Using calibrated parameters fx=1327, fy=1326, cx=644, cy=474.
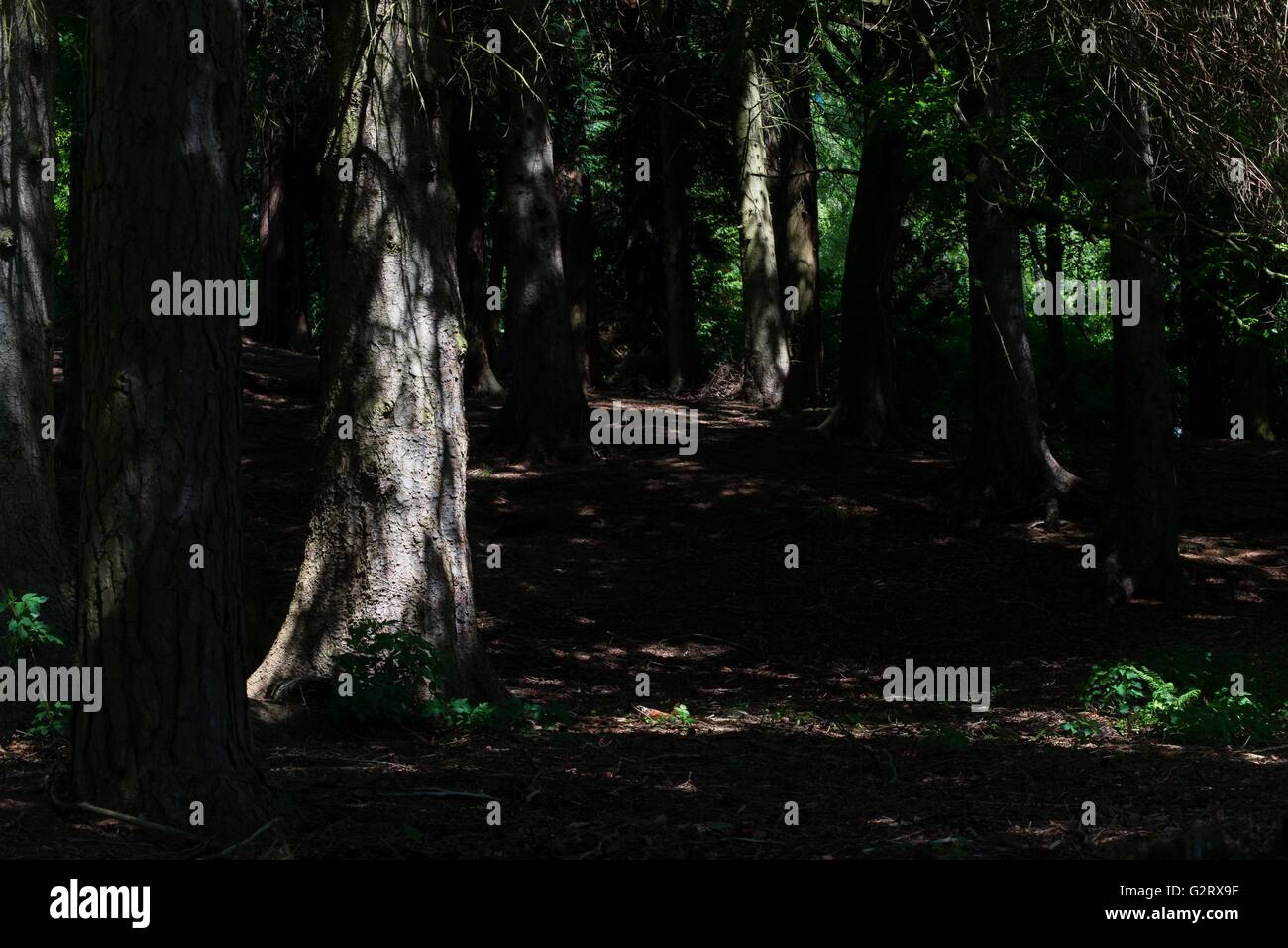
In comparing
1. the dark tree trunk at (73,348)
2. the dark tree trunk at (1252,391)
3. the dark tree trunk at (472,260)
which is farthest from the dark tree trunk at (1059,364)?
the dark tree trunk at (73,348)

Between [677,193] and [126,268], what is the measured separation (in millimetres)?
19248

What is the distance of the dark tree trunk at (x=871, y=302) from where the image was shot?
16203 mm


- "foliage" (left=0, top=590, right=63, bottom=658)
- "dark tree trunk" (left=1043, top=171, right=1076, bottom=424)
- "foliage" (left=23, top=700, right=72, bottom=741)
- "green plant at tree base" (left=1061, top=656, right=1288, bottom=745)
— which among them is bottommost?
"green plant at tree base" (left=1061, top=656, right=1288, bottom=745)

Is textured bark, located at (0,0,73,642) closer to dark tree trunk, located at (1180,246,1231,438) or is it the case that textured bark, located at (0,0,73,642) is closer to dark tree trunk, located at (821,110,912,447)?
dark tree trunk, located at (821,110,912,447)

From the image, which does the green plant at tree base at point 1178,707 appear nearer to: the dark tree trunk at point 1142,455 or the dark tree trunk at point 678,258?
the dark tree trunk at point 1142,455

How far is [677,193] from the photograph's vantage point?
78.2ft

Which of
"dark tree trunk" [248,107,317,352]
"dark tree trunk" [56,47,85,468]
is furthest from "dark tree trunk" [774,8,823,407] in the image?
"dark tree trunk" [248,107,317,352]

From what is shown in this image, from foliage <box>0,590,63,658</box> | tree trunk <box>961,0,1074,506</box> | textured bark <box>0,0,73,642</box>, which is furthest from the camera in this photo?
tree trunk <box>961,0,1074,506</box>

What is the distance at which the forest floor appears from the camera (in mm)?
5703

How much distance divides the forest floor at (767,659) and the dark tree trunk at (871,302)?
602 millimetres

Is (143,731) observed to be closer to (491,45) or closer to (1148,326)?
(491,45)

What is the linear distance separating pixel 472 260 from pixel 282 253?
9.58 m

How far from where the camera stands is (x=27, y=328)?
26.4 ft

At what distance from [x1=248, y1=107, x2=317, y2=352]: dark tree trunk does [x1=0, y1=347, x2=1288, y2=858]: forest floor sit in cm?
1021
